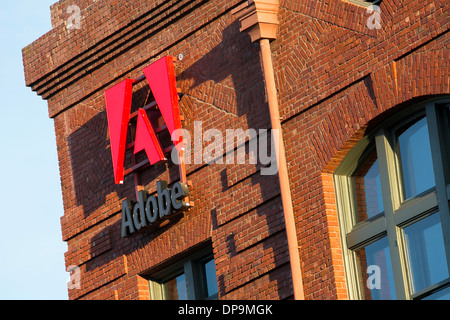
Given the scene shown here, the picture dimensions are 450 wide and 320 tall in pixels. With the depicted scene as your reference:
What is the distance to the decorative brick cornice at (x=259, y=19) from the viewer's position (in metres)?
15.9

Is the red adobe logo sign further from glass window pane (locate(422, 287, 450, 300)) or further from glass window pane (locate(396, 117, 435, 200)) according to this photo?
glass window pane (locate(422, 287, 450, 300))

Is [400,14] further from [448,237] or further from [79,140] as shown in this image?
[79,140]

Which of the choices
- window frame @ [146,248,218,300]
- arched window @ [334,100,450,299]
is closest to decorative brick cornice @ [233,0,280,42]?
arched window @ [334,100,450,299]

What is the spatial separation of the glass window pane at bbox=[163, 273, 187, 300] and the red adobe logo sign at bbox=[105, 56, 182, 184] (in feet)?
5.63

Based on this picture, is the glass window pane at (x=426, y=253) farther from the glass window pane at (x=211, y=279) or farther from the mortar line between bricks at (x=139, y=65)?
the mortar line between bricks at (x=139, y=65)

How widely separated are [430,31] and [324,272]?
3.32 metres

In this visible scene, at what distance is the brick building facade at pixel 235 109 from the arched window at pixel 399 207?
11 centimetres

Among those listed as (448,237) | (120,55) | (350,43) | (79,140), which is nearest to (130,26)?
(120,55)

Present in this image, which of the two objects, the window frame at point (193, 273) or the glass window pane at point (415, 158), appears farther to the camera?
the window frame at point (193, 273)

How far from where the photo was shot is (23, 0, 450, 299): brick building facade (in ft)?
47.9

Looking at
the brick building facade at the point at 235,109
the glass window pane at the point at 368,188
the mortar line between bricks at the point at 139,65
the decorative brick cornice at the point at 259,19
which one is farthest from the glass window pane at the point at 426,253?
the mortar line between bricks at the point at 139,65

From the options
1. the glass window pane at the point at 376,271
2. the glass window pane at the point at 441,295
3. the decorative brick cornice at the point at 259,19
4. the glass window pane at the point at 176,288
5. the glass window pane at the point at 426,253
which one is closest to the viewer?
the glass window pane at the point at 441,295

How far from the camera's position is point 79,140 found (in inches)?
746

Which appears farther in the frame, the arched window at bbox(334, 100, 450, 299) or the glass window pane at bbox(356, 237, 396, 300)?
the glass window pane at bbox(356, 237, 396, 300)
